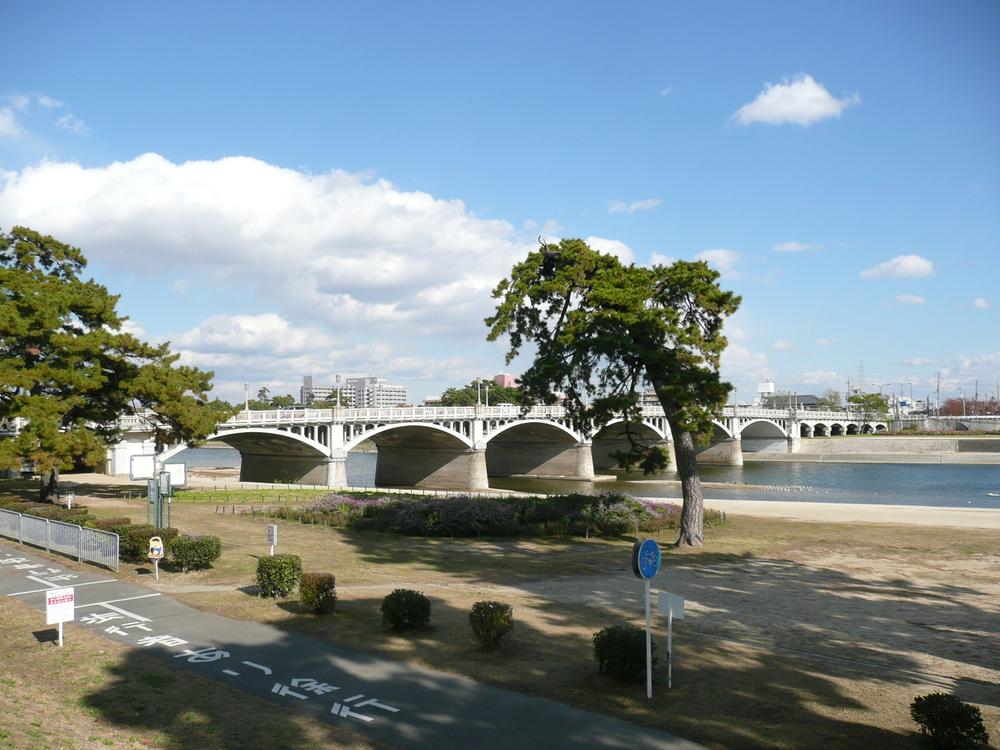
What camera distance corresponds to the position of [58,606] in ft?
46.8

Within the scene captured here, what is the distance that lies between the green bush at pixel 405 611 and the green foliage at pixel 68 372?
81.6ft

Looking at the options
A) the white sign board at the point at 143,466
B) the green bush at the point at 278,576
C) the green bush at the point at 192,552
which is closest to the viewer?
the green bush at the point at 278,576

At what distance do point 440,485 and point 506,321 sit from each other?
52.5 metres

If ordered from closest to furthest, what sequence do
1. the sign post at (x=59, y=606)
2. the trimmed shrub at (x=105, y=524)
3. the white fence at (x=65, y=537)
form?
1. the sign post at (x=59, y=606)
2. the white fence at (x=65, y=537)
3. the trimmed shrub at (x=105, y=524)

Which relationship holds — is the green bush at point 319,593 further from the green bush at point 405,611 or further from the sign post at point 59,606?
the sign post at point 59,606

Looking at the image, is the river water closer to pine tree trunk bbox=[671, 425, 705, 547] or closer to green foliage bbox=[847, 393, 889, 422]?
pine tree trunk bbox=[671, 425, 705, 547]

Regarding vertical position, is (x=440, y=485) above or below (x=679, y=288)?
below

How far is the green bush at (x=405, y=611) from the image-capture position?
15.3 meters

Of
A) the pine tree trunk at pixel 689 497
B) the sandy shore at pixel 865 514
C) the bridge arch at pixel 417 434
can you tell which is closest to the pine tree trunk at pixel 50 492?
the bridge arch at pixel 417 434

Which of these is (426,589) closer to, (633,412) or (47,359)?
(633,412)

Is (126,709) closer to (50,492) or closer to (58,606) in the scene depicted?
(58,606)

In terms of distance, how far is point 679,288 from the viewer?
1199 inches

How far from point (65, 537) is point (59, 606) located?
11386 millimetres

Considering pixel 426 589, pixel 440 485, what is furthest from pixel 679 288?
pixel 440 485
